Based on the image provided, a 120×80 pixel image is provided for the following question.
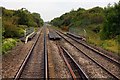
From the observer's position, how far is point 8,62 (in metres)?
16.8

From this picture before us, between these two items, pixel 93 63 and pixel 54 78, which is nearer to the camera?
pixel 54 78

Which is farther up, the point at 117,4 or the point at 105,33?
the point at 117,4

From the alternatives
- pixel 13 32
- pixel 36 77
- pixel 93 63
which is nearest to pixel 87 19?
pixel 13 32

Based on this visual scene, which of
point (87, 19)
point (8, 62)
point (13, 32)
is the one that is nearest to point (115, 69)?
point (8, 62)

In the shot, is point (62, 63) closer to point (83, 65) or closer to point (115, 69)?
point (83, 65)

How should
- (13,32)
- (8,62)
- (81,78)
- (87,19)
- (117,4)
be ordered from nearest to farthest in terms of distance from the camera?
(81,78)
(8,62)
(117,4)
(13,32)
(87,19)

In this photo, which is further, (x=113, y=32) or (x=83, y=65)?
(x=113, y=32)

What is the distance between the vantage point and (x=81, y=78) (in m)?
11.9

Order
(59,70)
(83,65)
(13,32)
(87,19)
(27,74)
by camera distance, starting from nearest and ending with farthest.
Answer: (27,74)
(59,70)
(83,65)
(13,32)
(87,19)

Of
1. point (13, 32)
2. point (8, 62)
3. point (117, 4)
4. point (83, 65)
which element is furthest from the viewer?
point (13, 32)

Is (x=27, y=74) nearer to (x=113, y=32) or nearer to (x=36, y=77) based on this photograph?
(x=36, y=77)

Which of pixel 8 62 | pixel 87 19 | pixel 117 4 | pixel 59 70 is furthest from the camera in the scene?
pixel 87 19

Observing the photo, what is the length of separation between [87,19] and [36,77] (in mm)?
57437

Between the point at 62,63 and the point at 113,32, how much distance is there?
523 inches
